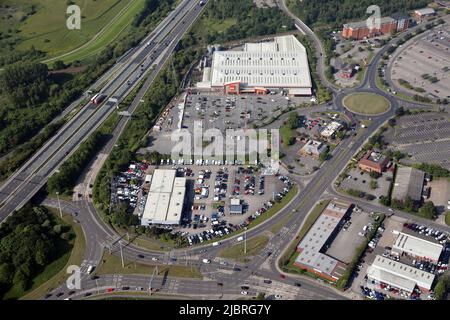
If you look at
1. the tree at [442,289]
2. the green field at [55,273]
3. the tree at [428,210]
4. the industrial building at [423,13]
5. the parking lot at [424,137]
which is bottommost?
the green field at [55,273]

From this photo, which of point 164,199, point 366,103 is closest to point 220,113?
point 164,199

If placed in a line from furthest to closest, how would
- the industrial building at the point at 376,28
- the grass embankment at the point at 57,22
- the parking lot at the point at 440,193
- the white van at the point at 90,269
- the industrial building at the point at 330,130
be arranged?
the grass embankment at the point at 57,22, the industrial building at the point at 376,28, the industrial building at the point at 330,130, the parking lot at the point at 440,193, the white van at the point at 90,269

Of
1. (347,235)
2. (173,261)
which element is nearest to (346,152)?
(347,235)

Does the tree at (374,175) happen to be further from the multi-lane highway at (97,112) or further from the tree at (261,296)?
the multi-lane highway at (97,112)

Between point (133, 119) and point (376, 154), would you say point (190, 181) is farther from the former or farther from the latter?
point (376, 154)

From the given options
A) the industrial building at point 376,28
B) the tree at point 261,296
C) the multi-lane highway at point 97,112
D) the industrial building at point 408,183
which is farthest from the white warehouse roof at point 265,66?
the tree at point 261,296

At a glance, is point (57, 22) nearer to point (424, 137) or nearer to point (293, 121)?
point (293, 121)
